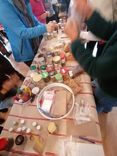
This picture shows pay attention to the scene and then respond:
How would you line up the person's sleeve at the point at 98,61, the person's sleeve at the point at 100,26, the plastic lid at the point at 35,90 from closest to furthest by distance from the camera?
the person's sleeve at the point at 98,61 < the person's sleeve at the point at 100,26 < the plastic lid at the point at 35,90

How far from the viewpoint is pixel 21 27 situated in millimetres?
1446

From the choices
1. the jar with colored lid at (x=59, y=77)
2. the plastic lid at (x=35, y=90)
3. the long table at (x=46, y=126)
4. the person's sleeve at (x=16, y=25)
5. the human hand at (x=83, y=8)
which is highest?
the human hand at (x=83, y=8)

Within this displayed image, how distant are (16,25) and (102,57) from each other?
0.97 m

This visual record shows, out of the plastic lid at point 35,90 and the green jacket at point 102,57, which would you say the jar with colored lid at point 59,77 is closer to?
the plastic lid at point 35,90

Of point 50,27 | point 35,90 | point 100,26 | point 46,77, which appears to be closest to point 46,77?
point 46,77

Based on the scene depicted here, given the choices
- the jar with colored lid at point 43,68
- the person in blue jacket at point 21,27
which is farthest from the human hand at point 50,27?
the jar with colored lid at point 43,68

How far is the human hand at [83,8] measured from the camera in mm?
995

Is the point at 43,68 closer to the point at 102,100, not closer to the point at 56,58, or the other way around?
the point at 56,58

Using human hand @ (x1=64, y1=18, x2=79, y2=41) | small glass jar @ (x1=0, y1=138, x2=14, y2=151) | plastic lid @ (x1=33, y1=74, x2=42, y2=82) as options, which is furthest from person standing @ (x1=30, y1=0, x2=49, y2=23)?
small glass jar @ (x1=0, y1=138, x2=14, y2=151)

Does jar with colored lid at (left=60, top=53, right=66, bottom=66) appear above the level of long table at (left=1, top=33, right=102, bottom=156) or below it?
above

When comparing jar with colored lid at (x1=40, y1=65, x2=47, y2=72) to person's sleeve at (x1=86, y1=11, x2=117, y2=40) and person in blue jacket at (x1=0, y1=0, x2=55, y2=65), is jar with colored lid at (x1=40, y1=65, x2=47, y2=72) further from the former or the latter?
person's sleeve at (x1=86, y1=11, x2=117, y2=40)

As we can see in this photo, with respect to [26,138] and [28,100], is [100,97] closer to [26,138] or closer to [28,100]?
[28,100]

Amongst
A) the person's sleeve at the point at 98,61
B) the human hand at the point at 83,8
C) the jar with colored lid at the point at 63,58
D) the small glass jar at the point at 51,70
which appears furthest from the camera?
the jar with colored lid at the point at 63,58

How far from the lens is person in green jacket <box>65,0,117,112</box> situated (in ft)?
2.20
